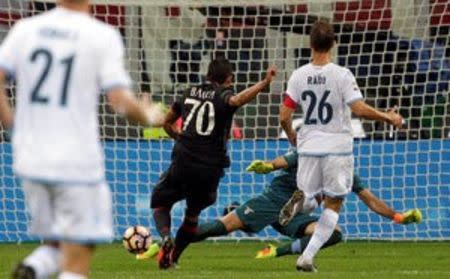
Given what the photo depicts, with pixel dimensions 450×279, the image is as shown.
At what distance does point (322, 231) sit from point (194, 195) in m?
1.45

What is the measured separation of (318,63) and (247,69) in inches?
243

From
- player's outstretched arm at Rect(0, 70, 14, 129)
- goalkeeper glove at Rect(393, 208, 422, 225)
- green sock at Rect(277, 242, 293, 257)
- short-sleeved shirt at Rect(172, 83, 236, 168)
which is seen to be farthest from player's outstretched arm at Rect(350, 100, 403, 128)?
player's outstretched arm at Rect(0, 70, 14, 129)

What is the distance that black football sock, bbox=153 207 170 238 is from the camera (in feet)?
44.2

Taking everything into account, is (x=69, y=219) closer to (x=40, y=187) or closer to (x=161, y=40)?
(x=40, y=187)

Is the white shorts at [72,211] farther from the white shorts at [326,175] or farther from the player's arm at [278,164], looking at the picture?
the player's arm at [278,164]

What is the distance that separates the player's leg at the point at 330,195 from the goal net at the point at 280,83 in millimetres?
5339

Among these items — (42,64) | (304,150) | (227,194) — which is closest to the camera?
(42,64)

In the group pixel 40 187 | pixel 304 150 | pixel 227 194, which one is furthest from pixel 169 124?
pixel 40 187

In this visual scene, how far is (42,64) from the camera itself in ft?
23.9

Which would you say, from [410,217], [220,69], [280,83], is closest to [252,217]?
[410,217]

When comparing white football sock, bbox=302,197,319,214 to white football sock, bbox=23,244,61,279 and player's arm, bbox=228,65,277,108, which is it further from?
white football sock, bbox=23,244,61,279

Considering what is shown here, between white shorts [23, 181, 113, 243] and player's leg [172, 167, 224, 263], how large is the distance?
5955mm

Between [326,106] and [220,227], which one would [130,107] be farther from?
[220,227]

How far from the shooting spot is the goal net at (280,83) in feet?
58.6
